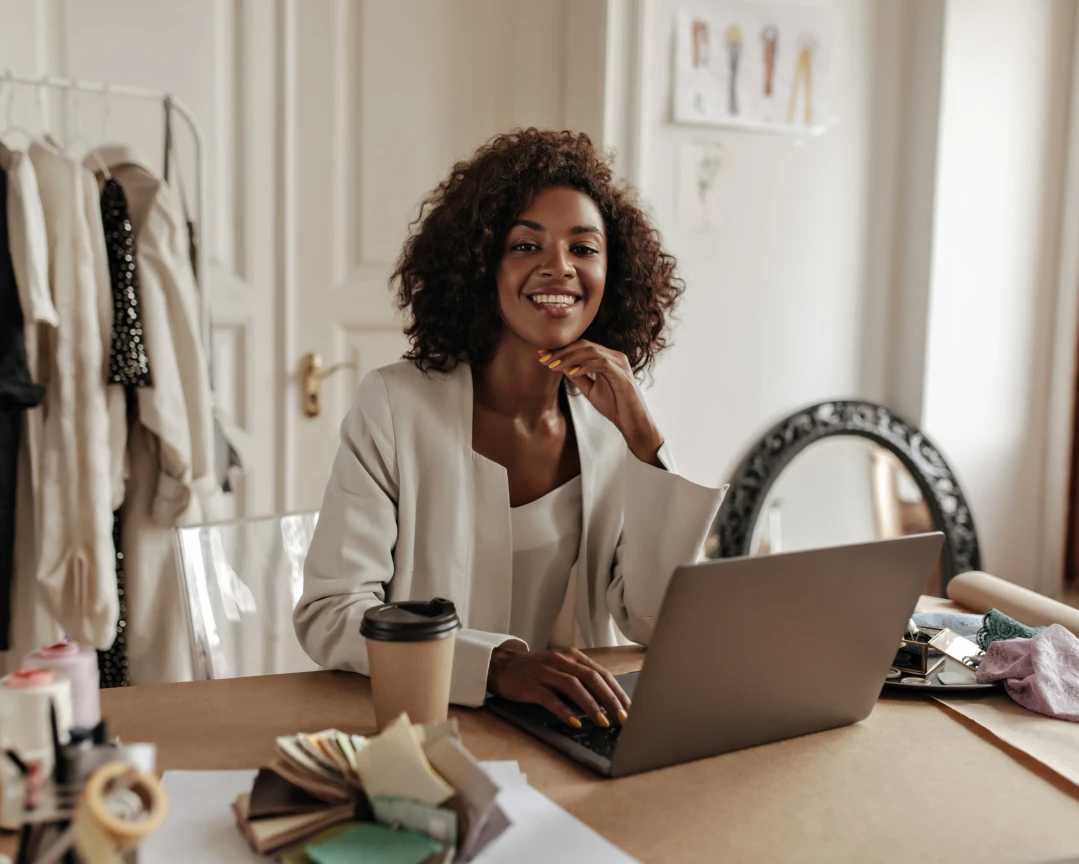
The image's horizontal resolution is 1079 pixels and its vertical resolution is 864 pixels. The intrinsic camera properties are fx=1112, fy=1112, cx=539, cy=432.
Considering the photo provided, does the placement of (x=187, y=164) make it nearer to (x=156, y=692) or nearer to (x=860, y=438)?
(x=156, y=692)

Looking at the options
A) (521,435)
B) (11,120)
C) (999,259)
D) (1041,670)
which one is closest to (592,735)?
(1041,670)

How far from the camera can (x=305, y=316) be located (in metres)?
2.86

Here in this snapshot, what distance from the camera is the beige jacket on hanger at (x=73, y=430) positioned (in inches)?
82.3

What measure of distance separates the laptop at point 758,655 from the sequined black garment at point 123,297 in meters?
1.30

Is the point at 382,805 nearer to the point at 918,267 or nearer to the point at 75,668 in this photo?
the point at 75,668

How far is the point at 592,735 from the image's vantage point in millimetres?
1069

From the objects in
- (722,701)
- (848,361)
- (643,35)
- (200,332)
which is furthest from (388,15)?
(722,701)

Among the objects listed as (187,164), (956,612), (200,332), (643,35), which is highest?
(643,35)

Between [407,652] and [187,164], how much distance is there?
6.45ft

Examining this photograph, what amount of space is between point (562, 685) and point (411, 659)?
0.19 metres

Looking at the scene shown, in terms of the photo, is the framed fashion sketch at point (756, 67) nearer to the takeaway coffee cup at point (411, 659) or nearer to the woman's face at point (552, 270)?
the woman's face at point (552, 270)

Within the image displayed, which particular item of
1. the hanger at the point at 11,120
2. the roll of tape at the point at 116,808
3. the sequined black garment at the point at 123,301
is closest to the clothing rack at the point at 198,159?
the hanger at the point at 11,120

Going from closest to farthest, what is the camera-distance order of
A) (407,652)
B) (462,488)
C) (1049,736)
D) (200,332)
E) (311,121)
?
1. (407,652)
2. (1049,736)
3. (462,488)
4. (200,332)
5. (311,121)

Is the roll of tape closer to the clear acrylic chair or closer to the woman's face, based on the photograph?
the clear acrylic chair
